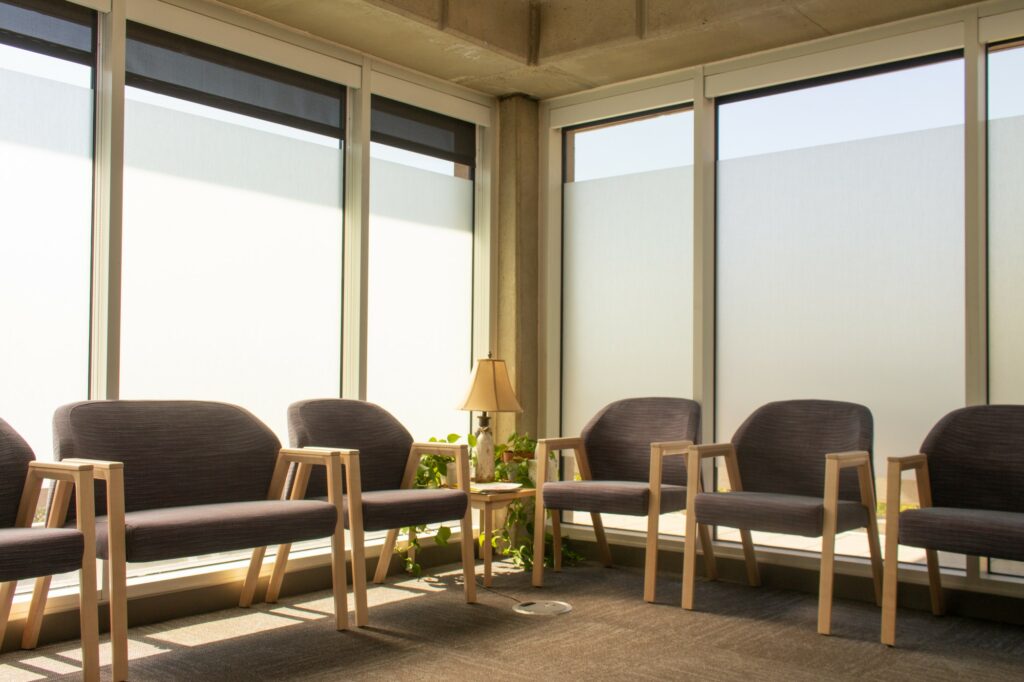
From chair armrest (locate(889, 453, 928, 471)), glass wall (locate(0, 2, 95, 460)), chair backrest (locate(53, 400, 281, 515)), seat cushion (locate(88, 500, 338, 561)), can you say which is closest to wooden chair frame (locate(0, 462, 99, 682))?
seat cushion (locate(88, 500, 338, 561))

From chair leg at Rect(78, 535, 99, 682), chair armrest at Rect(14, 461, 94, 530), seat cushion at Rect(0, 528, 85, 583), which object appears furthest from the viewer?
chair armrest at Rect(14, 461, 94, 530)

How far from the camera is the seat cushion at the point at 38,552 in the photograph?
2781 millimetres

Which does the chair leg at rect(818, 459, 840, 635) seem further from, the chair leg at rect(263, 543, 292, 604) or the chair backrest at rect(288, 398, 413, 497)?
the chair leg at rect(263, 543, 292, 604)

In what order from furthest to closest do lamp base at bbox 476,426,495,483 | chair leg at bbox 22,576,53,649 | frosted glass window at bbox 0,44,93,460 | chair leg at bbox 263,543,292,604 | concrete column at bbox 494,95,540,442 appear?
concrete column at bbox 494,95,540,442 < lamp base at bbox 476,426,495,483 < chair leg at bbox 263,543,292,604 < frosted glass window at bbox 0,44,93,460 < chair leg at bbox 22,576,53,649

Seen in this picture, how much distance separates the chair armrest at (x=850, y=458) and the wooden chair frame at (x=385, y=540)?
1.56 m

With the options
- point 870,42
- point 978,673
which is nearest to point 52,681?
point 978,673

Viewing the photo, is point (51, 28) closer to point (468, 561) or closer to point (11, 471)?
point (11, 471)

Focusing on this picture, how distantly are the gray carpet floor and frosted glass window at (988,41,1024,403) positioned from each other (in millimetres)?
1113

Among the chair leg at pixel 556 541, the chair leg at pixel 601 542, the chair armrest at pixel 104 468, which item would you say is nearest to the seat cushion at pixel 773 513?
the chair leg at pixel 601 542

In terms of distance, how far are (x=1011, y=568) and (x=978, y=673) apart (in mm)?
1120

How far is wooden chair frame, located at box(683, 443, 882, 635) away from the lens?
3945 mm

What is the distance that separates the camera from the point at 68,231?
156 inches

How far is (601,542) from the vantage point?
5367 millimetres

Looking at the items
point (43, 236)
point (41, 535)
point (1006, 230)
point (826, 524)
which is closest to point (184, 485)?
point (41, 535)
